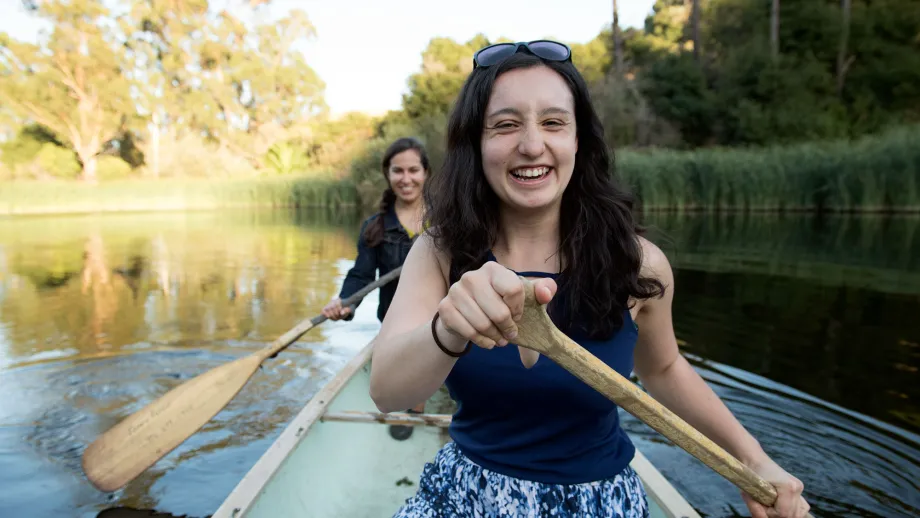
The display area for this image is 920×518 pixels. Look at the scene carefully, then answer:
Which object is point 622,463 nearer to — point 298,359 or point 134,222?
point 298,359

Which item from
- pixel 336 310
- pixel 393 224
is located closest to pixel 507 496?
pixel 336 310

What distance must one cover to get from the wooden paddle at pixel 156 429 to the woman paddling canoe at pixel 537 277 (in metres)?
1.70

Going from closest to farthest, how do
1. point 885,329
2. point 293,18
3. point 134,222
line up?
point 885,329, point 134,222, point 293,18

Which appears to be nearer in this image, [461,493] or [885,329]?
[461,493]

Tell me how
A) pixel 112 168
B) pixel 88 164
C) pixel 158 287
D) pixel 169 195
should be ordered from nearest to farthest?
pixel 158 287
pixel 169 195
pixel 88 164
pixel 112 168

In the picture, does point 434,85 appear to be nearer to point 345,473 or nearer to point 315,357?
point 315,357

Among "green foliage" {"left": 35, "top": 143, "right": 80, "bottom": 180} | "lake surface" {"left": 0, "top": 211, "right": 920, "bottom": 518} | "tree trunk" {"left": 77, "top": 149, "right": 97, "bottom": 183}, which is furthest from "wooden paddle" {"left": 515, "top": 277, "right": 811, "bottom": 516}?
"green foliage" {"left": 35, "top": 143, "right": 80, "bottom": 180}

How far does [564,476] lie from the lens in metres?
1.14

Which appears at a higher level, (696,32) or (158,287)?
(696,32)

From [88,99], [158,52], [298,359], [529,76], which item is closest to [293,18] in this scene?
[158,52]

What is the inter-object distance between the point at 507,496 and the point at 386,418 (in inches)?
52.9

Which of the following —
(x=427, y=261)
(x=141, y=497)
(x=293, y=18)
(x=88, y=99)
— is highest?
(x=293, y=18)

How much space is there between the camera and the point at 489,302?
0.78m

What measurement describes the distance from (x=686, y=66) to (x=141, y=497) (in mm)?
22709
